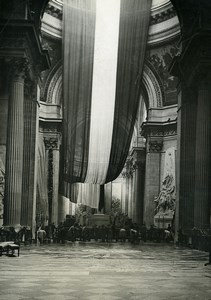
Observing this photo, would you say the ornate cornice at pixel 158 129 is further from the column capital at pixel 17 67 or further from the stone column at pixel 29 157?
the column capital at pixel 17 67

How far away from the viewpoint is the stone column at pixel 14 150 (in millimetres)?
21453

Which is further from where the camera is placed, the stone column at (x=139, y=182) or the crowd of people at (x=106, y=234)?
the stone column at (x=139, y=182)

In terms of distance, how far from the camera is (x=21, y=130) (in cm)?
2209

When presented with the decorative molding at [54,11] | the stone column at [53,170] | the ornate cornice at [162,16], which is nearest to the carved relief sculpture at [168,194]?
the stone column at [53,170]

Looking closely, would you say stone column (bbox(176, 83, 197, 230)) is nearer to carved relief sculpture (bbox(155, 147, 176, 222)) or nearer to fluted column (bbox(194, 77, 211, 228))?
fluted column (bbox(194, 77, 211, 228))

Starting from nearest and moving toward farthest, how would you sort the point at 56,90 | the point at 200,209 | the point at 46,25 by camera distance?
the point at 200,209, the point at 46,25, the point at 56,90

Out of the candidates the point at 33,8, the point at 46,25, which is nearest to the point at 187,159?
the point at 33,8

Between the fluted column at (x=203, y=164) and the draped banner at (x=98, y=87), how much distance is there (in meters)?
3.59

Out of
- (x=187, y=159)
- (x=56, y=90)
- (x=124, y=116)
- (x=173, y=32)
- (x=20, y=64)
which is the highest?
(x=173, y=32)

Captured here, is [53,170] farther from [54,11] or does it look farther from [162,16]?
[162,16]

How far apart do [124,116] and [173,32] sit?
15.5 m

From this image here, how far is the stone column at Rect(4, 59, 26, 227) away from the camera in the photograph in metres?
21.5

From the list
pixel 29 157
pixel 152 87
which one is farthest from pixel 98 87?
pixel 152 87

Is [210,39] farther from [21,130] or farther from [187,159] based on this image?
[21,130]
